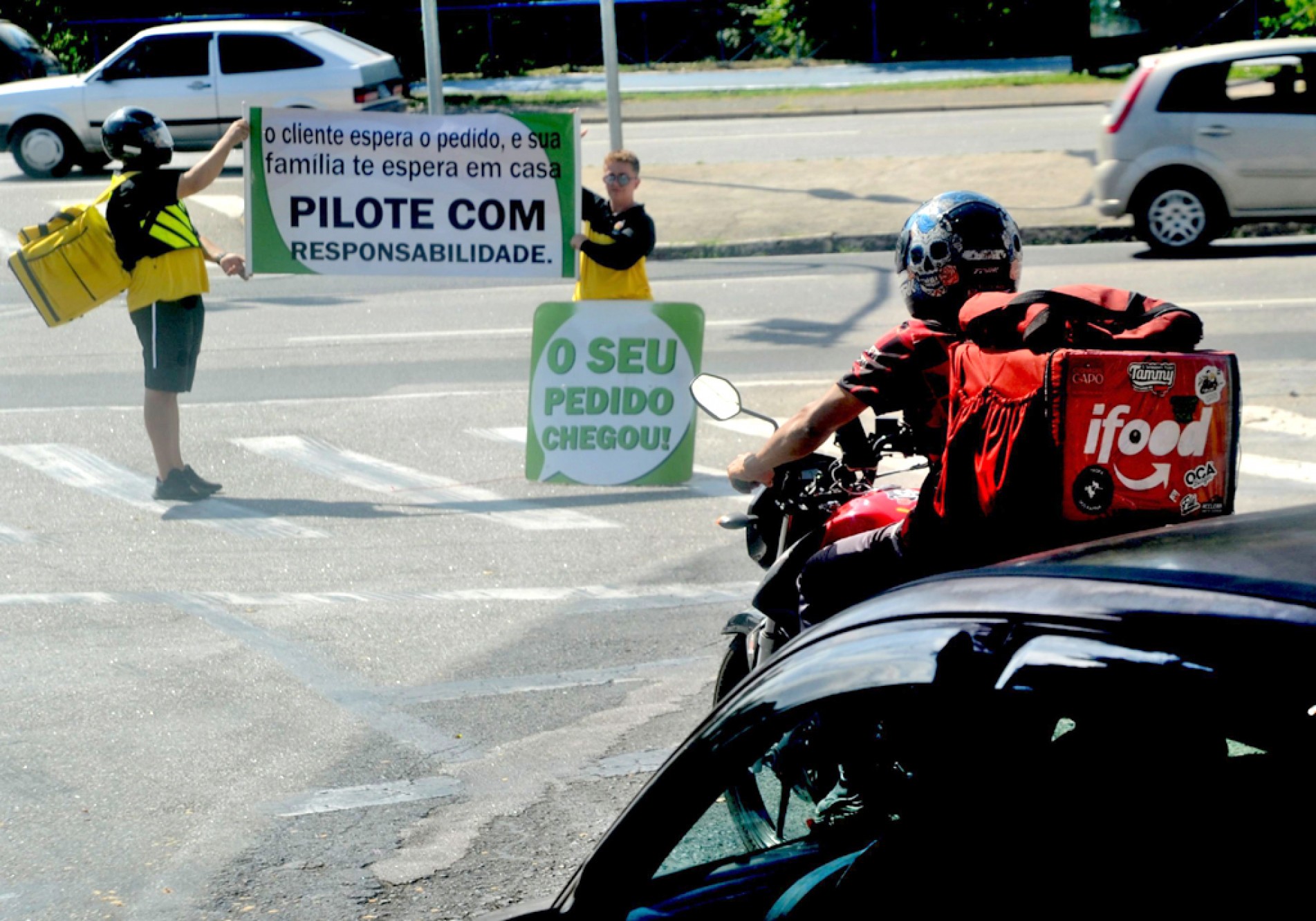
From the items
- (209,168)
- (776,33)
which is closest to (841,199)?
(209,168)

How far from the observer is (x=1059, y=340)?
3.11m

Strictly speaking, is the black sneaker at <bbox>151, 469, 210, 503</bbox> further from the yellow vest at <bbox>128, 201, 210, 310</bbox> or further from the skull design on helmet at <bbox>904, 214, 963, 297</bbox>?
the skull design on helmet at <bbox>904, 214, 963, 297</bbox>

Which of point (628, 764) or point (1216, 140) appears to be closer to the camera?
point (628, 764)

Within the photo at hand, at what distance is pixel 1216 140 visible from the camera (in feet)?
47.8

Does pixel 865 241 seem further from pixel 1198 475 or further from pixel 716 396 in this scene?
pixel 1198 475

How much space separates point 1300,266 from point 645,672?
33.4ft

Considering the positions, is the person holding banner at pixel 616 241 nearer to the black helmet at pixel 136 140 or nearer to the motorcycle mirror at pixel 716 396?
the black helmet at pixel 136 140

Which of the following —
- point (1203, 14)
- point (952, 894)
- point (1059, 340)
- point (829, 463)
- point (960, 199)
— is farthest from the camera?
point (1203, 14)

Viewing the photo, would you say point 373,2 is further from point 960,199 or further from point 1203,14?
point 960,199

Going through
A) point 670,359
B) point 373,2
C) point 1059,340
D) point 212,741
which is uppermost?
point 373,2

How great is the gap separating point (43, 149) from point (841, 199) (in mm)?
10666

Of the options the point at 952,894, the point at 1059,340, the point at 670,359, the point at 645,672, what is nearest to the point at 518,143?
the point at 670,359

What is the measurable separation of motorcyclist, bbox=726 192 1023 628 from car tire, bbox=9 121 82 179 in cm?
1956

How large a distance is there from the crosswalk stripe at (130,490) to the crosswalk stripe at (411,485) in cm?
69
